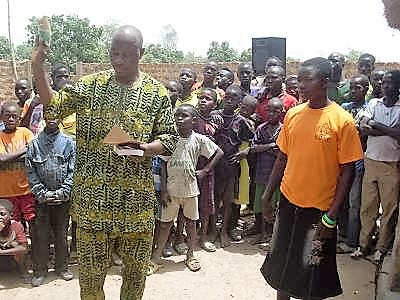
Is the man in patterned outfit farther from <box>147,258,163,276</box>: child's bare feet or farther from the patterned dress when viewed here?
<box>147,258,163,276</box>: child's bare feet

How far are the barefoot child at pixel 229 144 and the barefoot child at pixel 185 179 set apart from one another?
48 centimetres

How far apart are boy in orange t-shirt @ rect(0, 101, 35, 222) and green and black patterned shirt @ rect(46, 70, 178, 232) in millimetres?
2126

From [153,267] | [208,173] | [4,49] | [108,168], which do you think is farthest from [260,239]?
[4,49]

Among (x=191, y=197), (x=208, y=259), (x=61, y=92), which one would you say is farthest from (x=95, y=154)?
(x=208, y=259)

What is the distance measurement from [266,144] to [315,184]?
224 cm

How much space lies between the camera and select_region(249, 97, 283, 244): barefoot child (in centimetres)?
555

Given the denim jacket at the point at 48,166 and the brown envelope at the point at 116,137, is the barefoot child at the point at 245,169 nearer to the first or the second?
the denim jacket at the point at 48,166

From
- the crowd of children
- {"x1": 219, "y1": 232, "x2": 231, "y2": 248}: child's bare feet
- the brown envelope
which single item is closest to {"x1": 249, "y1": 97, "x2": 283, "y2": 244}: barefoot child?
the crowd of children

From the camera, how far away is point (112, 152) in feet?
9.45

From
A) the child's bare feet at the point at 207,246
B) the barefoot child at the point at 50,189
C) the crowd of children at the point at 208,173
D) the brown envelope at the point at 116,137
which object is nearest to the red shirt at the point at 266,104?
the crowd of children at the point at 208,173

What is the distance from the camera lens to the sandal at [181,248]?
219 inches

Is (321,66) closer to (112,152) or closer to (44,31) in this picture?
(112,152)

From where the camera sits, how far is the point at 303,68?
11.1 ft

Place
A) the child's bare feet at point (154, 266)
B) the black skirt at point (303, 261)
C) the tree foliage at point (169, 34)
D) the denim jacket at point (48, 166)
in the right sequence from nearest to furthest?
the black skirt at point (303, 261) < the denim jacket at point (48, 166) < the child's bare feet at point (154, 266) < the tree foliage at point (169, 34)
